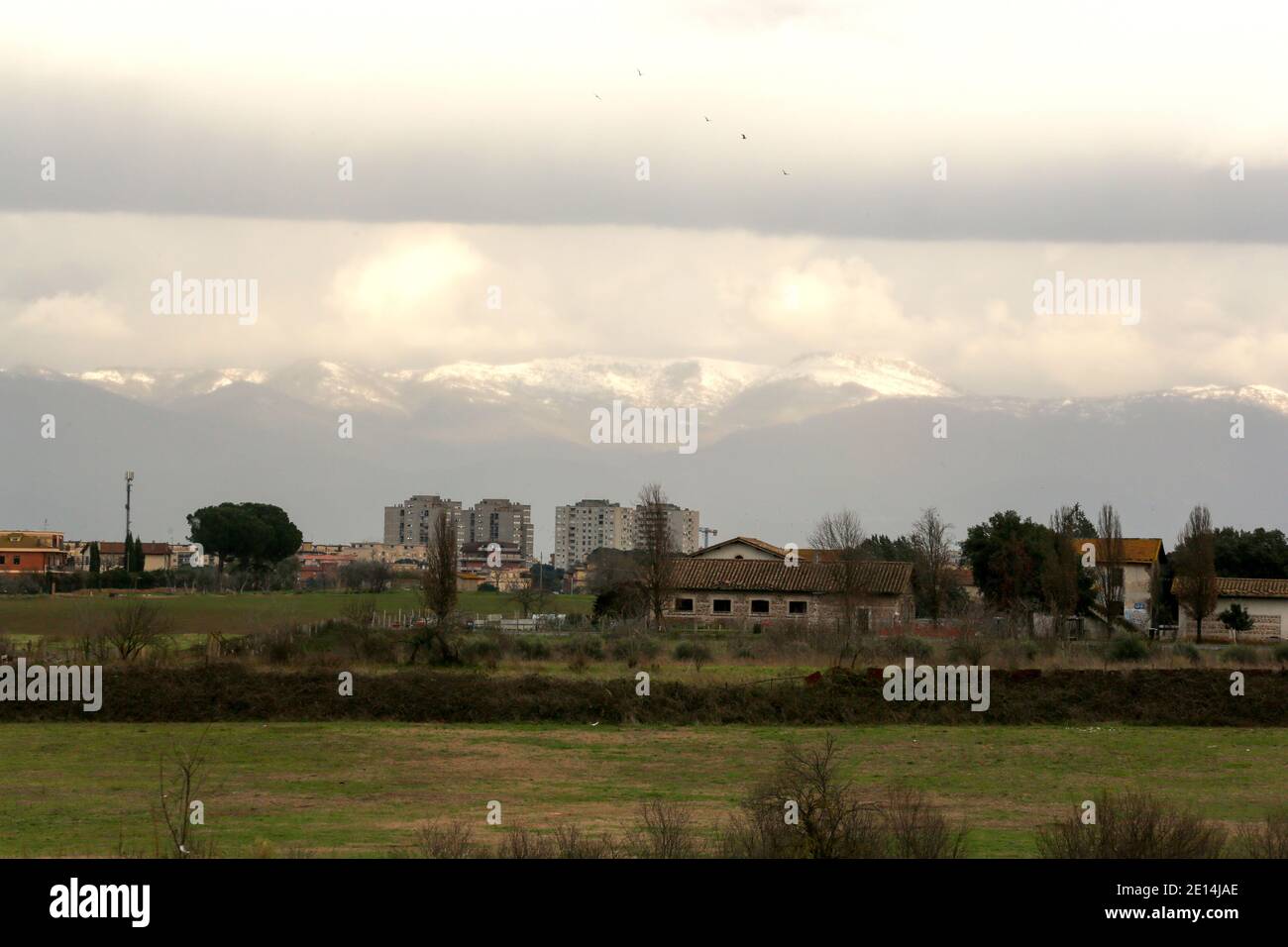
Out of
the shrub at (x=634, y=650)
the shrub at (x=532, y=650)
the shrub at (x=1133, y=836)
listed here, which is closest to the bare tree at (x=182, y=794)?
the shrub at (x=1133, y=836)

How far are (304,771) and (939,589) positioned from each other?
170ft

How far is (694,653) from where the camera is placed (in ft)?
147

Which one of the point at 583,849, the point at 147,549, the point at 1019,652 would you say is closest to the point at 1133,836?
the point at 583,849

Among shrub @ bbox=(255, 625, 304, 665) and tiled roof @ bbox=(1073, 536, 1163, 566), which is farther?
tiled roof @ bbox=(1073, 536, 1163, 566)

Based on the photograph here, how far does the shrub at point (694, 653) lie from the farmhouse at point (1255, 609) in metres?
29.0

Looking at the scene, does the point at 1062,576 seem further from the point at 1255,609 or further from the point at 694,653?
the point at 694,653

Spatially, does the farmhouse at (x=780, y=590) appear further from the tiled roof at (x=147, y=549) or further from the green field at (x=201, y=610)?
the tiled roof at (x=147, y=549)

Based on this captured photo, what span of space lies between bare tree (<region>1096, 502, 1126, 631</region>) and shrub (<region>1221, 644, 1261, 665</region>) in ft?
44.0

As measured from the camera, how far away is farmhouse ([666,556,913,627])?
6738cm

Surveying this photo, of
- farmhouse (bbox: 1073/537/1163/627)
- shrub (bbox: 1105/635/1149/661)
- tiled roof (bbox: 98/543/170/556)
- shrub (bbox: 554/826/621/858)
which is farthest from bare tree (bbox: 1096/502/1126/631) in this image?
tiled roof (bbox: 98/543/170/556)

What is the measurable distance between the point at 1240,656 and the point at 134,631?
35158 mm

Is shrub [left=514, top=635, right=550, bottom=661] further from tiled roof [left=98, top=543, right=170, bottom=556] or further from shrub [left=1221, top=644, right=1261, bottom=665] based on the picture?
tiled roof [left=98, top=543, right=170, bottom=556]

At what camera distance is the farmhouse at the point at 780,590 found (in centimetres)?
6738
